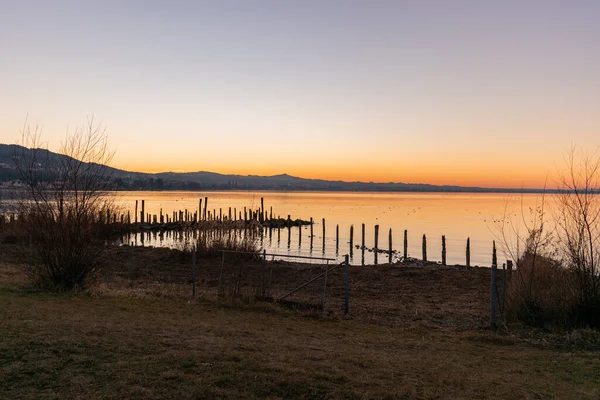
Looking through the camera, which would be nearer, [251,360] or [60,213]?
[251,360]

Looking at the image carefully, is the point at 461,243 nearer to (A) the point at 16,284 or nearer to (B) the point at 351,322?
(B) the point at 351,322

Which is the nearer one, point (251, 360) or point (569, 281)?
point (251, 360)

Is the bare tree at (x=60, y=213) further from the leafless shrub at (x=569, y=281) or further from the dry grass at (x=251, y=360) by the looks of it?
the leafless shrub at (x=569, y=281)

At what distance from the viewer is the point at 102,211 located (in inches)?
667

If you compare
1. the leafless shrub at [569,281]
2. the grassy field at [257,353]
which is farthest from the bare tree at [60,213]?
the leafless shrub at [569,281]

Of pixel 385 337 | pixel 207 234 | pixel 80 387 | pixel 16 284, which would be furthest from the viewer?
pixel 207 234

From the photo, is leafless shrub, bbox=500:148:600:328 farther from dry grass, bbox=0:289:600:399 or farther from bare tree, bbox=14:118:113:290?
bare tree, bbox=14:118:113:290

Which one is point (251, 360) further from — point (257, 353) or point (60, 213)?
point (60, 213)

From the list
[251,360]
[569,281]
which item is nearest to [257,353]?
[251,360]

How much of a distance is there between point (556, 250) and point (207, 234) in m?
17.9

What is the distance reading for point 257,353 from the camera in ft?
26.7

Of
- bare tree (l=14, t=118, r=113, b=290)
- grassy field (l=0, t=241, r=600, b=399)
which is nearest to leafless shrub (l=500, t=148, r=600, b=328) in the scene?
grassy field (l=0, t=241, r=600, b=399)

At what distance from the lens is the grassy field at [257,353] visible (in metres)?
6.52

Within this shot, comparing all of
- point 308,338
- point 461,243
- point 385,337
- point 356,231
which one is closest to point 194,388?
point 308,338
